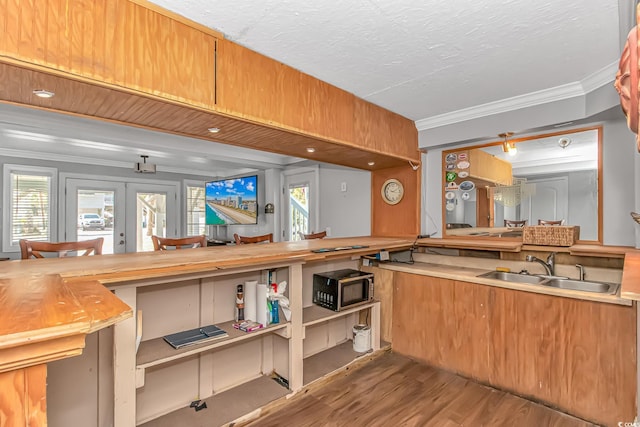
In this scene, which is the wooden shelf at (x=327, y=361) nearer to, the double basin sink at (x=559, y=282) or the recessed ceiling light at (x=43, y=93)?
the double basin sink at (x=559, y=282)

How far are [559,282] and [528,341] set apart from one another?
0.59 meters

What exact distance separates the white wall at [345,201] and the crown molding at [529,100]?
3.42 ft

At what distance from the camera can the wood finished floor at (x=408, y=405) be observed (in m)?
2.01

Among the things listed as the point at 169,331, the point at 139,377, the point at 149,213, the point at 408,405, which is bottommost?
the point at 408,405

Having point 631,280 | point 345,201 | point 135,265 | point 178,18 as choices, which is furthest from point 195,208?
point 631,280

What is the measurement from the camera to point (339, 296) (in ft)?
8.16

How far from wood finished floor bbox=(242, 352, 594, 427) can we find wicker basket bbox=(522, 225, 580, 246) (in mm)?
1170

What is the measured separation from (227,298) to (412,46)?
195cm

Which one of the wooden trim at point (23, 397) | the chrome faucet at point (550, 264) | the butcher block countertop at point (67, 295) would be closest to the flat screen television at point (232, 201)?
the butcher block countertop at point (67, 295)

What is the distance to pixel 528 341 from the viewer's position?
2.25 metres

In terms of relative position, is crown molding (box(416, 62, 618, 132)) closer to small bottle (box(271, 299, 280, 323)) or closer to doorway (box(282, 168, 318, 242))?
doorway (box(282, 168, 318, 242))

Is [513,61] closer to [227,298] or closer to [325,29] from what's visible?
[325,29]

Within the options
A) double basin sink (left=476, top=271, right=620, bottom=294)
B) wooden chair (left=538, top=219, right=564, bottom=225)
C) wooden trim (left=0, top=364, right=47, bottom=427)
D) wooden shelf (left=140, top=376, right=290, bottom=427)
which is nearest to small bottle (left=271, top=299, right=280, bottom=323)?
wooden shelf (left=140, top=376, right=290, bottom=427)

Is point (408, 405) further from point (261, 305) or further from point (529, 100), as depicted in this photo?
point (529, 100)
